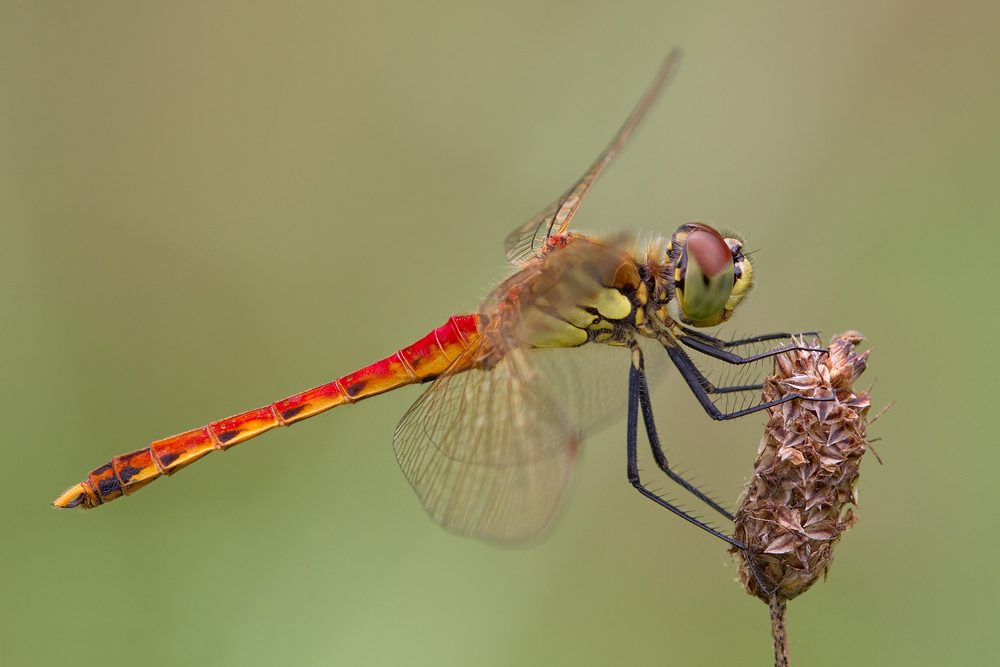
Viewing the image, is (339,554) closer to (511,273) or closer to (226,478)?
(226,478)

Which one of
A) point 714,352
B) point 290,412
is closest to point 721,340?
point 714,352

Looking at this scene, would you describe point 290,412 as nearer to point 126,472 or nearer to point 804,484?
point 126,472

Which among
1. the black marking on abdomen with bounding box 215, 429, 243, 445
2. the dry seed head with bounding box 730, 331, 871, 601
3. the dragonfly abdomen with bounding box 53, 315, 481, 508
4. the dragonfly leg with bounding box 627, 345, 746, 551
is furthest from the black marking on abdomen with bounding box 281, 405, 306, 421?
the dry seed head with bounding box 730, 331, 871, 601

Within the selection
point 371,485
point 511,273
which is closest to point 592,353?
point 511,273

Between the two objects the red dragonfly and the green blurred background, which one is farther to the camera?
the green blurred background

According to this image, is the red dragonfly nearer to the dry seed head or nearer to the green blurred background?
the green blurred background

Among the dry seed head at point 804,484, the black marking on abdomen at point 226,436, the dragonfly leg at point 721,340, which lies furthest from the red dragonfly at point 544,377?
the dry seed head at point 804,484
